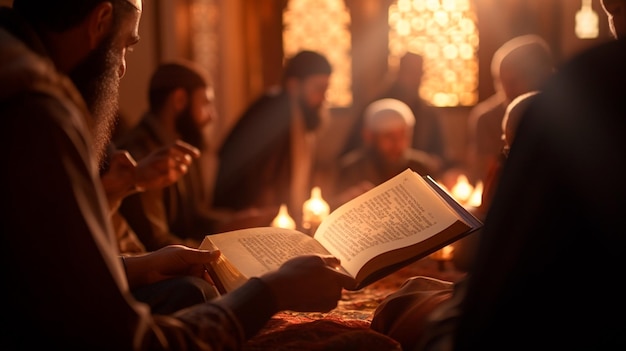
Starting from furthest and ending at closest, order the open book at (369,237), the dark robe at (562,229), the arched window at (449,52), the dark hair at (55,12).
Result: the arched window at (449,52)
the open book at (369,237)
the dark hair at (55,12)
the dark robe at (562,229)

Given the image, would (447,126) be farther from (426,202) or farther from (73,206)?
(73,206)

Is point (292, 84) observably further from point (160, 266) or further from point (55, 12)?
point (55, 12)

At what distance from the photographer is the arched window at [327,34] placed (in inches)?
416

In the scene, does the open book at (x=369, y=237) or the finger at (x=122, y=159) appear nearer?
the open book at (x=369, y=237)

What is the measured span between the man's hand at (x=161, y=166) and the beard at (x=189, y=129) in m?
2.11

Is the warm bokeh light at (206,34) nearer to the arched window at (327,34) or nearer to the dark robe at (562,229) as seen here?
the arched window at (327,34)

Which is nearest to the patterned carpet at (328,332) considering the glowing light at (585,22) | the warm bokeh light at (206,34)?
the glowing light at (585,22)

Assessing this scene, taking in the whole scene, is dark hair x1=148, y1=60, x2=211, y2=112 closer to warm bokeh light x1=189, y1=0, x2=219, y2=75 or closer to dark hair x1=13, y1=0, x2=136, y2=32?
dark hair x1=13, y1=0, x2=136, y2=32

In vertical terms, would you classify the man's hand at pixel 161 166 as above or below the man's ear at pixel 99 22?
below

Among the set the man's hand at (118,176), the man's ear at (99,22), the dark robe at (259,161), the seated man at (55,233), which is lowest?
the dark robe at (259,161)

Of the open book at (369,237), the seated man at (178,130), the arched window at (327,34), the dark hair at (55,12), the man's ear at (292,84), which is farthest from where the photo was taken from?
the arched window at (327,34)

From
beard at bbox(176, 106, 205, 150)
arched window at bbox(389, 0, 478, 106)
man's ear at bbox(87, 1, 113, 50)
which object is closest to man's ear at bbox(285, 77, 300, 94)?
beard at bbox(176, 106, 205, 150)

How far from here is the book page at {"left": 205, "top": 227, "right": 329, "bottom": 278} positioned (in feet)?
6.21

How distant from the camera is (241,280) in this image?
1848 millimetres
